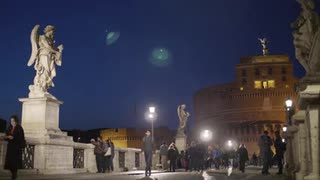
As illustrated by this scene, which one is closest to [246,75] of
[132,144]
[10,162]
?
[132,144]

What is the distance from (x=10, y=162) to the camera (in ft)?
36.1

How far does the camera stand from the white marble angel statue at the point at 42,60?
17.2m

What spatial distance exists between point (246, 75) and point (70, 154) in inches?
3886

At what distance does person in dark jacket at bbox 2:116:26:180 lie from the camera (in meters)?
11.0

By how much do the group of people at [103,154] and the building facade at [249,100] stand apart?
74.7 meters

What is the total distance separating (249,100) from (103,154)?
88167mm

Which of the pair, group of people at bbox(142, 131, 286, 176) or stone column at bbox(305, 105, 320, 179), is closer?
stone column at bbox(305, 105, 320, 179)

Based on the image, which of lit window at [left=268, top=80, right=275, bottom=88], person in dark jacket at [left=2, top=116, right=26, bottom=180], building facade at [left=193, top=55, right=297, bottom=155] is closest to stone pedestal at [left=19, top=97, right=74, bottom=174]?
person in dark jacket at [left=2, top=116, right=26, bottom=180]

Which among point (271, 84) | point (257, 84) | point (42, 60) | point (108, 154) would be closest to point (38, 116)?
point (42, 60)

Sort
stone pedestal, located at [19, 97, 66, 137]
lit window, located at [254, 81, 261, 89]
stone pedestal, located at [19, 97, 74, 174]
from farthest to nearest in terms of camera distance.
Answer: lit window, located at [254, 81, 261, 89]
stone pedestal, located at [19, 97, 66, 137]
stone pedestal, located at [19, 97, 74, 174]

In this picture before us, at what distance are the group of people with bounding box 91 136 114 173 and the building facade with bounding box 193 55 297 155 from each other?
7466 centimetres

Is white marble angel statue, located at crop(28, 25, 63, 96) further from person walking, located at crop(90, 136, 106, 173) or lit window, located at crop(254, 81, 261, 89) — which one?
lit window, located at crop(254, 81, 261, 89)

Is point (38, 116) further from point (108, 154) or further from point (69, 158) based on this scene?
point (108, 154)

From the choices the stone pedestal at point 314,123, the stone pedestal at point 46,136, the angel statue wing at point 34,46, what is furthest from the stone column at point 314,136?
the angel statue wing at point 34,46
